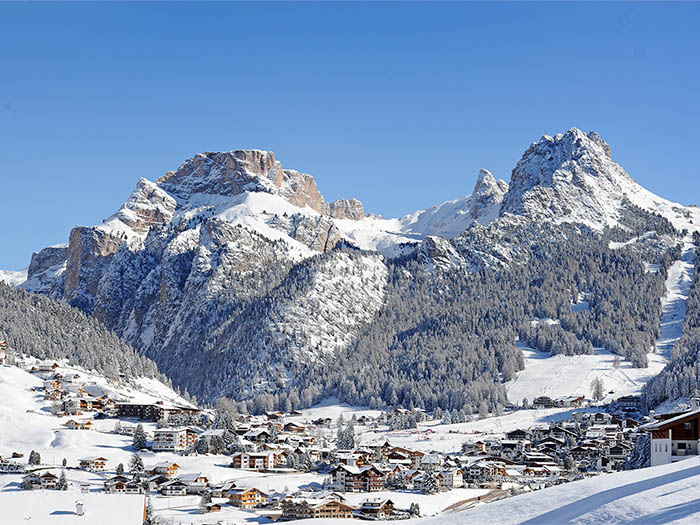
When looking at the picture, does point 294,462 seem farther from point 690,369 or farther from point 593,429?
point 690,369

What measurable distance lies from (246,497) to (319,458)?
46.2 m

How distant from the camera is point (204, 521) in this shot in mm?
94250

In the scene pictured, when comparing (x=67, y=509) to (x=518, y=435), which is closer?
(x=67, y=509)

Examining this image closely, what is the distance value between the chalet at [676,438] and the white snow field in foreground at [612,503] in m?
8.61

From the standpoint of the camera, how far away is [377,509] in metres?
99.4

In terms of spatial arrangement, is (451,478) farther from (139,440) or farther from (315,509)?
(139,440)

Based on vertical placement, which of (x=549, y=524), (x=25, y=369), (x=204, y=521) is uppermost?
(x=25, y=369)

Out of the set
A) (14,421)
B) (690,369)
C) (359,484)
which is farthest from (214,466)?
(690,369)

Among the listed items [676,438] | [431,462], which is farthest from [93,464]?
[676,438]

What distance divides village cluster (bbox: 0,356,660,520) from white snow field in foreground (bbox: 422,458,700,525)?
57174 mm

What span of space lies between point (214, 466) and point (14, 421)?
32.8 metres

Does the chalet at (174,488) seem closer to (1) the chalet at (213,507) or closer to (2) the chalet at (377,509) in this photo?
(1) the chalet at (213,507)

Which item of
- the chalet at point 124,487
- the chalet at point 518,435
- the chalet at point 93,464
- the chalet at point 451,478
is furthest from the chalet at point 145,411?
the chalet at point 518,435

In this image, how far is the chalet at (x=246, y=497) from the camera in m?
106
